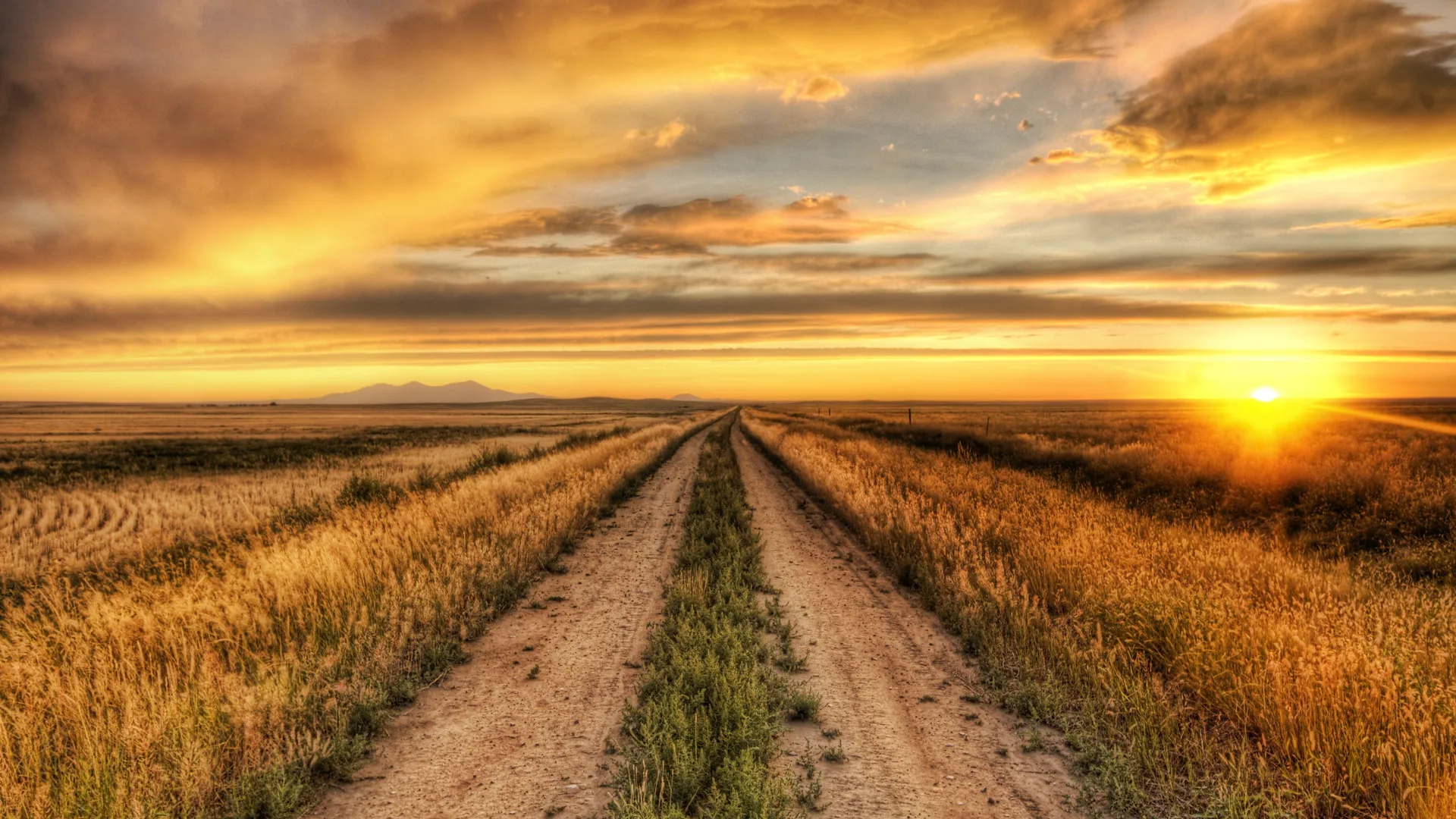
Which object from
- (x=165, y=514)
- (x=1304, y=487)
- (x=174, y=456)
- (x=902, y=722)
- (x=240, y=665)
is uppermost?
(x=1304, y=487)

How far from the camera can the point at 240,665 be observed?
639cm

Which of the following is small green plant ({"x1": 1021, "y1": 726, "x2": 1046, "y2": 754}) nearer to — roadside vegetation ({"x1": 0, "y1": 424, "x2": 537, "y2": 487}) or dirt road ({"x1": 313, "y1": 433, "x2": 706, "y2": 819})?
dirt road ({"x1": 313, "y1": 433, "x2": 706, "y2": 819})

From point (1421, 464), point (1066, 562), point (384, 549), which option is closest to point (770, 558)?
point (1066, 562)

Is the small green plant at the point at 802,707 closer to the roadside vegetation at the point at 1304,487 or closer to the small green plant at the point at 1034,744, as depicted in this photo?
the small green plant at the point at 1034,744

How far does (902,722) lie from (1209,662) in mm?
2748

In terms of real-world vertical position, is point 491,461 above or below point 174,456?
above

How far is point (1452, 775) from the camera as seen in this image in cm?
381

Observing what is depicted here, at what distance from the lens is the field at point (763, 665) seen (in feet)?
14.2

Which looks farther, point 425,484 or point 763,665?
point 425,484

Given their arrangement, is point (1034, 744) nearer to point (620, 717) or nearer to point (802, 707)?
point (802, 707)

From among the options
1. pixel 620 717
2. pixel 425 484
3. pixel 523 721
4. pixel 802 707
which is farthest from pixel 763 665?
pixel 425 484

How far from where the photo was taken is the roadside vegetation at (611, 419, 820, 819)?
4207 millimetres

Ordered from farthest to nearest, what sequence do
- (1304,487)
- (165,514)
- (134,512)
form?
1. (134,512)
2. (165,514)
3. (1304,487)

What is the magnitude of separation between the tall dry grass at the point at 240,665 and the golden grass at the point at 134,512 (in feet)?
16.6
